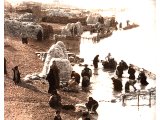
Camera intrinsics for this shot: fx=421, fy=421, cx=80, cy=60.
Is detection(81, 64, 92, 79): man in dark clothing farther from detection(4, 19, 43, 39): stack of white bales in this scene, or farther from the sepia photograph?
detection(4, 19, 43, 39): stack of white bales

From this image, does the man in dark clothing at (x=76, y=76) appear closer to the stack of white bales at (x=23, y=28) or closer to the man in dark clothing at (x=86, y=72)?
the man in dark clothing at (x=86, y=72)

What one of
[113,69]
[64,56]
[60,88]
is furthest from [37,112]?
[113,69]

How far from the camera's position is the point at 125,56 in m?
5.02

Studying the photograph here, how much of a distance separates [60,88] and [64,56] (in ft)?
1.22

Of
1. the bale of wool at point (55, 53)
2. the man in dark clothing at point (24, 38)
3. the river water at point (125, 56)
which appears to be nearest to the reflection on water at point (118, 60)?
the river water at point (125, 56)

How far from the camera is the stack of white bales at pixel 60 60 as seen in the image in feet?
15.7

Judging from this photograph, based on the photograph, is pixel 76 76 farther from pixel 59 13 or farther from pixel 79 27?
pixel 59 13

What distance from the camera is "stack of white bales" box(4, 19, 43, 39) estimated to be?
4.69m

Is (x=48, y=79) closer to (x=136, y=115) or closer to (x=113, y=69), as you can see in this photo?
(x=113, y=69)

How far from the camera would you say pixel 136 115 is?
16.3 ft

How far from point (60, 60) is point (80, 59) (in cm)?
25

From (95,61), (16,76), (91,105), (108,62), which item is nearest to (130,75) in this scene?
(108,62)

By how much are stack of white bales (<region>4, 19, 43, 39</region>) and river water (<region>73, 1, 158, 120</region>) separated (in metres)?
0.57

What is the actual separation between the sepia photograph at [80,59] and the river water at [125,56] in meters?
0.01
